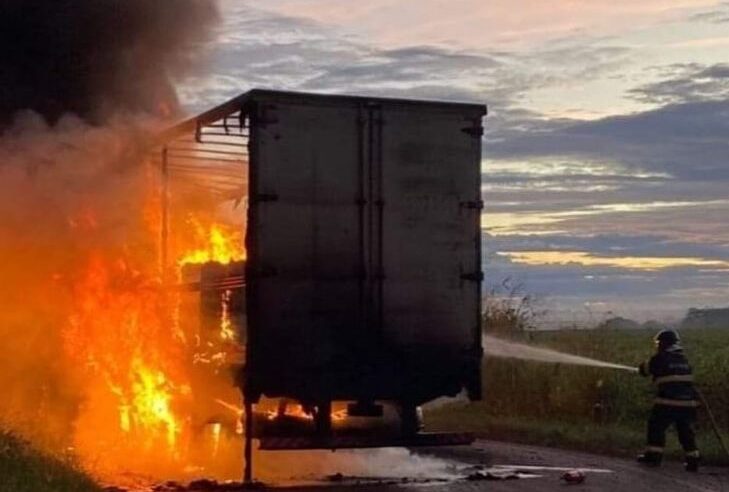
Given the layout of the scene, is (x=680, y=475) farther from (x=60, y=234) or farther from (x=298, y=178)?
(x=60, y=234)

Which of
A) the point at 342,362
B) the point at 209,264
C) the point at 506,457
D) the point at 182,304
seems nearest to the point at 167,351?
the point at 182,304

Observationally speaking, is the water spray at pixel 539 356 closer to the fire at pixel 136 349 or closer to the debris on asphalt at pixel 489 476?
the debris on asphalt at pixel 489 476

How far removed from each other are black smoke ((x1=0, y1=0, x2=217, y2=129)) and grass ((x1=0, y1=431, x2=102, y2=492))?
5.85 metres

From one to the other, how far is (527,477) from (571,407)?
703 cm

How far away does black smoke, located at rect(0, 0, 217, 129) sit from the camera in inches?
624

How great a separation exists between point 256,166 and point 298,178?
17.0 inches

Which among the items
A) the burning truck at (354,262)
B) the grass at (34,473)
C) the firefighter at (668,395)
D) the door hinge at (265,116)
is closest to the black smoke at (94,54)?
the burning truck at (354,262)

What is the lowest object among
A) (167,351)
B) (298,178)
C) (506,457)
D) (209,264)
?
(506,457)

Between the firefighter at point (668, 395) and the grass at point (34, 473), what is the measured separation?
7.07 meters

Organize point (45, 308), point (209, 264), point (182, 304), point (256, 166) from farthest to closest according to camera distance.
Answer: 1. point (45, 308)
2. point (182, 304)
3. point (209, 264)
4. point (256, 166)

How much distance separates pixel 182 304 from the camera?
1458 cm

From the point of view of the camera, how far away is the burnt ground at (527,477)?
40.7 ft

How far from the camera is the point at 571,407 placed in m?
20.3

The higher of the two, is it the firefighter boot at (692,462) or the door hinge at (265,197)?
the door hinge at (265,197)
